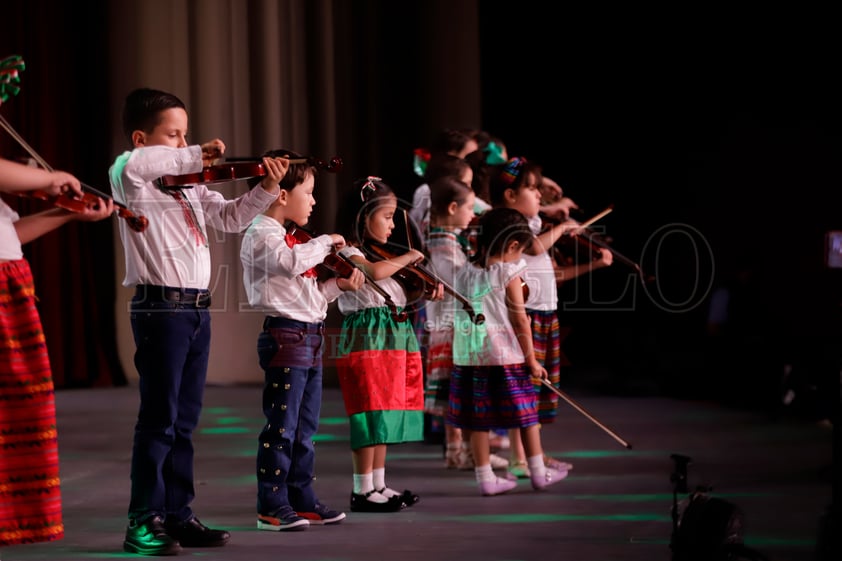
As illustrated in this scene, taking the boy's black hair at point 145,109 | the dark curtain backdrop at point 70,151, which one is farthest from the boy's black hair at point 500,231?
the dark curtain backdrop at point 70,151

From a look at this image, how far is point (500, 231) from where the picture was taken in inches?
155

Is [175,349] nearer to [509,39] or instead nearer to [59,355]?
[59,355]

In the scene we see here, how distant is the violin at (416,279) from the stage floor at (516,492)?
0.64m

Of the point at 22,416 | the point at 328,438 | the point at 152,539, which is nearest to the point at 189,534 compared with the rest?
the point at 152,539

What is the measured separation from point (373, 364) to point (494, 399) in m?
0.53

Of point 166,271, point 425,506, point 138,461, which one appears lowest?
point 425,506

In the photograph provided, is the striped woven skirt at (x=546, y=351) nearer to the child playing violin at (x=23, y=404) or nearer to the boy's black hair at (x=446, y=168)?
the boy's black hair at (x=446, y=168)

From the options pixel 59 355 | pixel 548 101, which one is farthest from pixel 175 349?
pixel 548 101

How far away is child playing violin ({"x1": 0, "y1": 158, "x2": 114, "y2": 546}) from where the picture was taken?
2.36 m

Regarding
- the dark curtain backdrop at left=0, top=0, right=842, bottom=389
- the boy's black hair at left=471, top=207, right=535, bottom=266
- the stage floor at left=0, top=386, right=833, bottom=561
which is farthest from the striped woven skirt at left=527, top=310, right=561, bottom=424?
the dark curtain backdrop at left=0, top=0, right=842, bottom=389

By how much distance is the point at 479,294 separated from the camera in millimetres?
3988

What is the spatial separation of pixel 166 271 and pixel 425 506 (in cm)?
126

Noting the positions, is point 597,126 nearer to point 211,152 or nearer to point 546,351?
point 546,351

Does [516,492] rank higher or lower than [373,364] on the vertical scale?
lower
